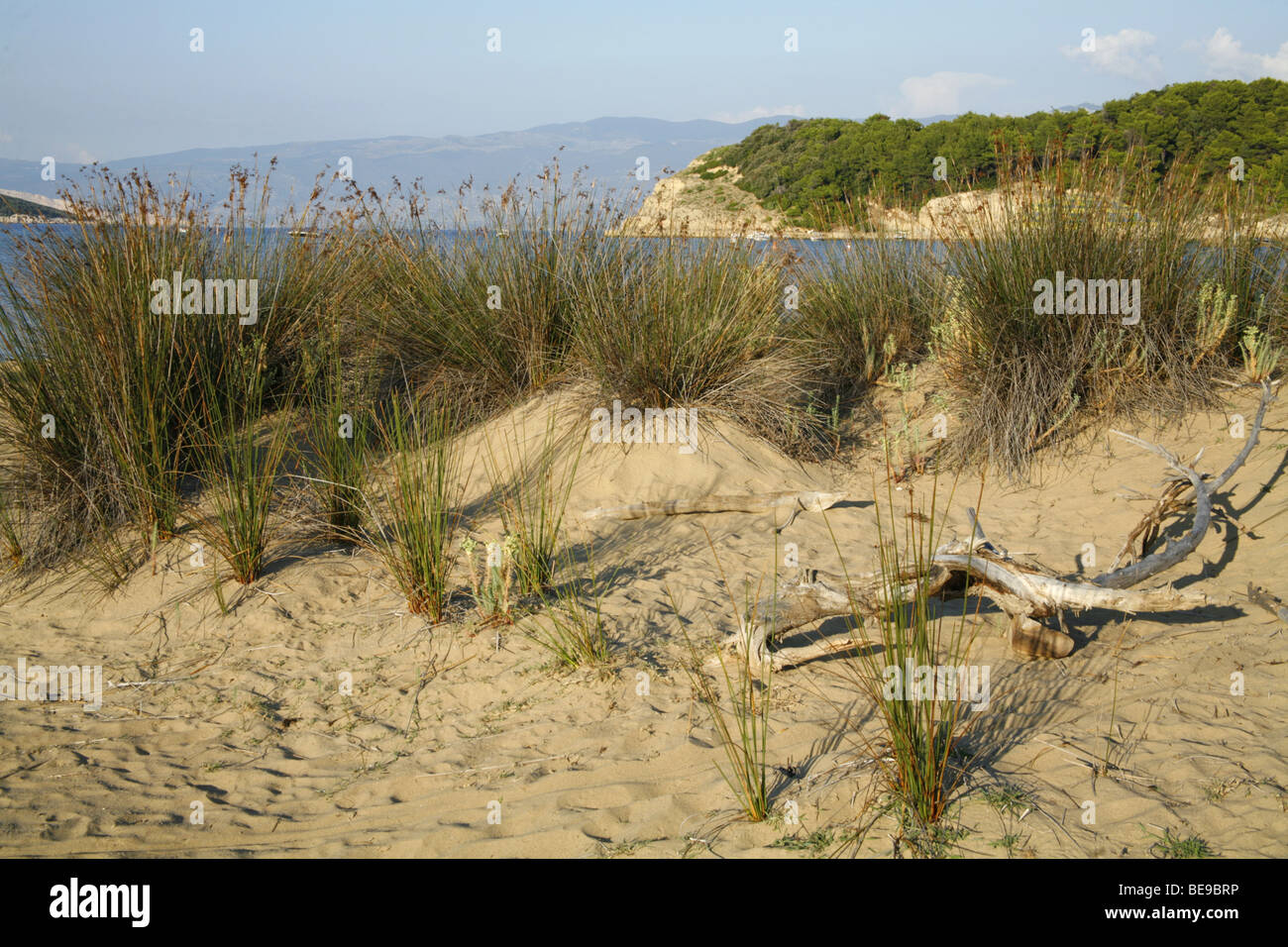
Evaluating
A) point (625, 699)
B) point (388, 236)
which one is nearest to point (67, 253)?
point (388, 236)

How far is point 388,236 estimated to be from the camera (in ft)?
20.9

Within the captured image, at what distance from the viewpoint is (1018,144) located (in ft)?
28.1

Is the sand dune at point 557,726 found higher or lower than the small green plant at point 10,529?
lower

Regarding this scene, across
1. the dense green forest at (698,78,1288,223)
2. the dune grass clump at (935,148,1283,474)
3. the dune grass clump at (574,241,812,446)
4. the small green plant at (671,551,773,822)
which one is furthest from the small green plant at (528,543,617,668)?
the dense green forest at (698,78,1288,223)

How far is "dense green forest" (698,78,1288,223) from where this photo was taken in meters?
8.75

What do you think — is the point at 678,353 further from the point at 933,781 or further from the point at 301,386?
the point at 933,781

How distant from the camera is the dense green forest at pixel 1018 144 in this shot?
28.7ft

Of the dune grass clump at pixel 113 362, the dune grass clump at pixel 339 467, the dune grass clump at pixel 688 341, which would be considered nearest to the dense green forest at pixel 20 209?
the dune grass clump at pixel 113 362

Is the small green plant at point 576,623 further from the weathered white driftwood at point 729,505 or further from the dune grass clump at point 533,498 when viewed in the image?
the weathered white driftwood at point 729,505

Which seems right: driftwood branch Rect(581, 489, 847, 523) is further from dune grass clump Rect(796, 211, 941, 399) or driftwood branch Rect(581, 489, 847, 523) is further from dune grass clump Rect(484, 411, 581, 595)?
dune grass clump Rect(796, 211, 941, 399)

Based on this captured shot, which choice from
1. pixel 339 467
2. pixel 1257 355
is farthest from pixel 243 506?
pixel 1257 355

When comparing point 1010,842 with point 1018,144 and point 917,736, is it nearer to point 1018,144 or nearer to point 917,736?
point 917,736

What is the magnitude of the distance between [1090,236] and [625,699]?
4673 millimetres

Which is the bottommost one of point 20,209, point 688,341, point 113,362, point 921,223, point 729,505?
point 729,505
